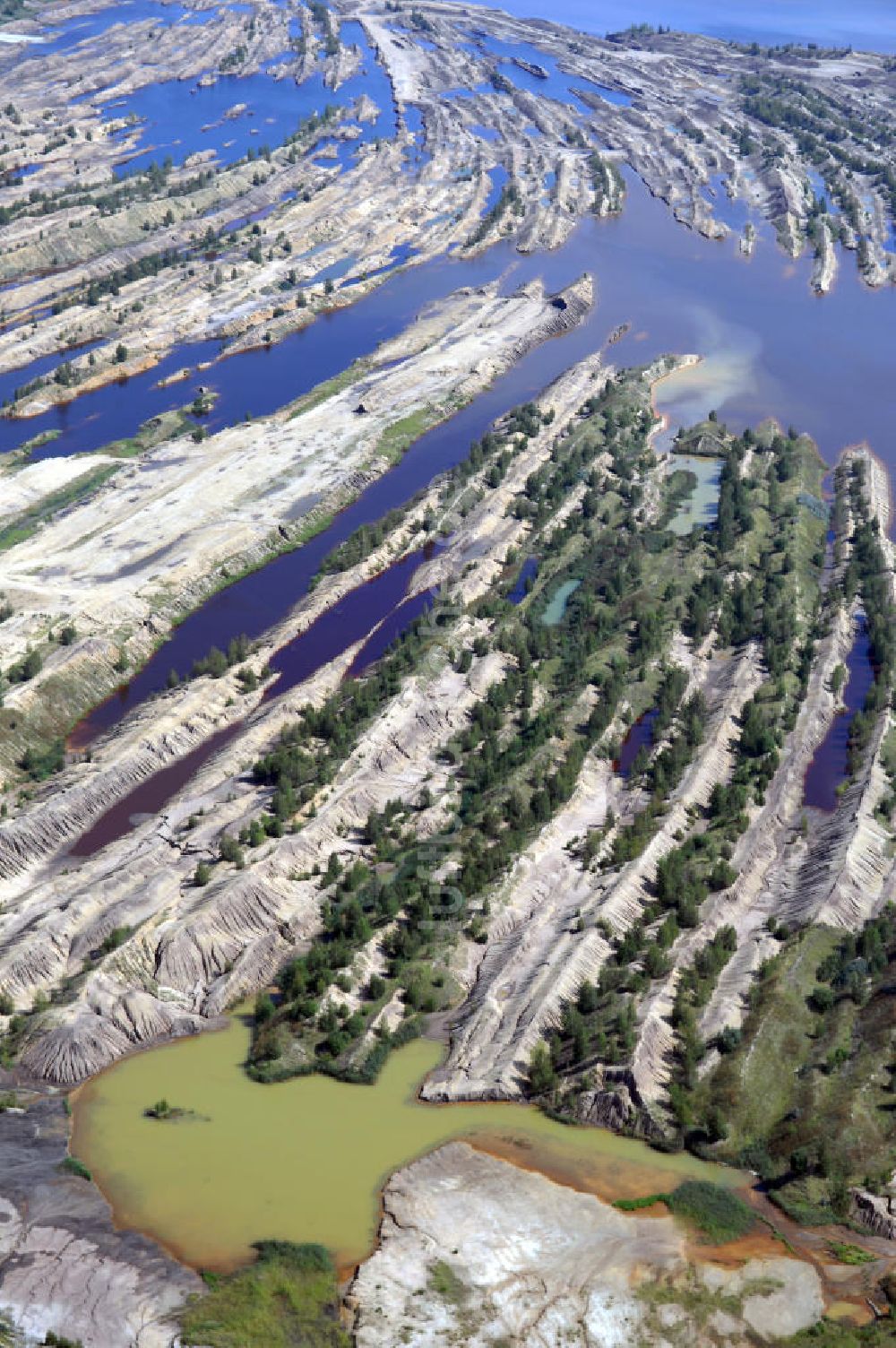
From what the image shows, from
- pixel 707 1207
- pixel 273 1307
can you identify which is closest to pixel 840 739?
pixel 707 1207

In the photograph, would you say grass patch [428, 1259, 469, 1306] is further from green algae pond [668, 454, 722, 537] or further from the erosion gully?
green algae pond [668, 454, 722, 537]

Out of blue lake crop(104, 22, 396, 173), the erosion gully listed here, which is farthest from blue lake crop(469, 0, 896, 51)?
the erosion gully

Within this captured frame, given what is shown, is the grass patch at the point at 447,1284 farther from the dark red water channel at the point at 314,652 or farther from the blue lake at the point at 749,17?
the blue lake at the point at 749,17

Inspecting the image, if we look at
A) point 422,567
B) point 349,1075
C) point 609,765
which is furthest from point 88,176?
point 349,1075

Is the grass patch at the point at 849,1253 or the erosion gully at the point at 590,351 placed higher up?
the erosion gully at the point at 590,351

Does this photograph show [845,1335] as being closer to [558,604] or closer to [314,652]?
[314,652]

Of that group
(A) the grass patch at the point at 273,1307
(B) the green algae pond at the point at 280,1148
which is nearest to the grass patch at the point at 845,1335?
(B) the green algae pond at the point at 280,1148
